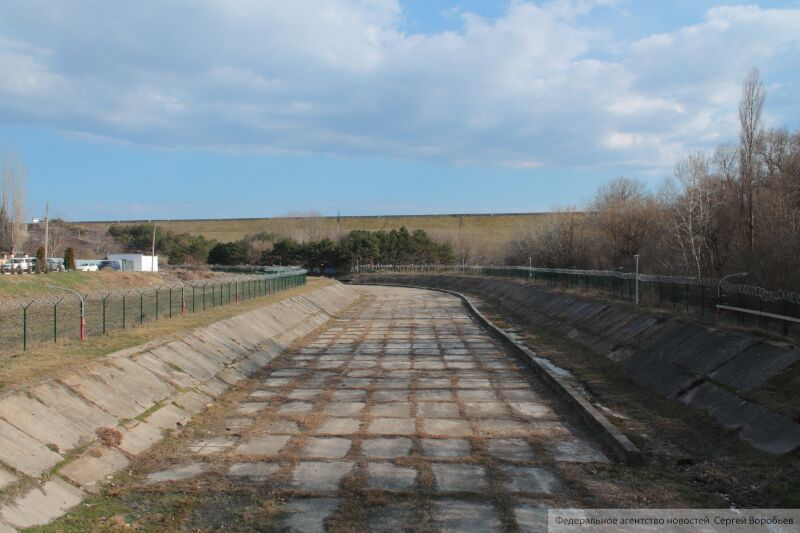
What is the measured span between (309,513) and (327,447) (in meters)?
2.81

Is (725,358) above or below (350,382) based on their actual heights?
above

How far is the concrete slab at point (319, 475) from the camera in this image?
8000mm

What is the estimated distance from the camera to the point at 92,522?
675 cm

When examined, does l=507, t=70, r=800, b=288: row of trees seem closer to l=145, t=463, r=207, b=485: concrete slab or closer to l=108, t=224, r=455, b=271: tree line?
l=145, t=463, r=207, b=485: concrete slab

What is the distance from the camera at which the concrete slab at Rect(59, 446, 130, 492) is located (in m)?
7.85

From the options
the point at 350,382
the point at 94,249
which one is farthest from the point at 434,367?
the point at 94,249

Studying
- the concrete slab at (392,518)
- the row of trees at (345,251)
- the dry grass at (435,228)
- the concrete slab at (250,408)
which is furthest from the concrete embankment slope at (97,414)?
the dry grass at (435,228)

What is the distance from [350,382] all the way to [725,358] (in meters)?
8.06

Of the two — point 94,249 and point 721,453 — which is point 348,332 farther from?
point 94,249

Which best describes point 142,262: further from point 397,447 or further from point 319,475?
point 319,475

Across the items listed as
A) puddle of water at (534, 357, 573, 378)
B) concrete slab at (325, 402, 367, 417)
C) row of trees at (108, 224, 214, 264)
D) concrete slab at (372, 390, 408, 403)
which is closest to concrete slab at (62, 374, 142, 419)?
concrete slab at (325, 402, 367, 417)

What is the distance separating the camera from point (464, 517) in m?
6.92

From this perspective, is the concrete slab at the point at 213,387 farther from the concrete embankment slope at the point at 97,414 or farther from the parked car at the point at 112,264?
the parked car at the point at 112,264

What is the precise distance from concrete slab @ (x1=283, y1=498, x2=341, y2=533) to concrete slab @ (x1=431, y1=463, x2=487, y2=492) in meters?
1.37
